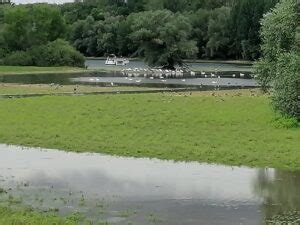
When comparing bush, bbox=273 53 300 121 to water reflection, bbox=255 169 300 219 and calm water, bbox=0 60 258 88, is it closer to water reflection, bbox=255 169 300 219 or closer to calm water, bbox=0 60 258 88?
water reflection, bbox=255 169 300 219

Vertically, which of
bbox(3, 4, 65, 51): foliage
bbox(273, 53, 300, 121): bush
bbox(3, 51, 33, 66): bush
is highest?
bbox(3, 4, 65, 51): foliage

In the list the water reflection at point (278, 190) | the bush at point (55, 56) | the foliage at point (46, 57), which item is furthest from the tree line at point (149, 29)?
the water reflection at point (278, 190)

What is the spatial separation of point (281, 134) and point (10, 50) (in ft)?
302

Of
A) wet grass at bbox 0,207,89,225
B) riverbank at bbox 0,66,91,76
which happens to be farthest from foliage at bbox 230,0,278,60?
wet grass at bbox 0,207,89,225

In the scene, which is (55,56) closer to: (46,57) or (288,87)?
(46,57)

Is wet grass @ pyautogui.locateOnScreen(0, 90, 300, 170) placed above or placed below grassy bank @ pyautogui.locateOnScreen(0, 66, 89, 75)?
above

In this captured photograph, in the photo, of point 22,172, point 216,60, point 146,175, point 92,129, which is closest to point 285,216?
point 146,175

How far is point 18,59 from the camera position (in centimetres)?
11150

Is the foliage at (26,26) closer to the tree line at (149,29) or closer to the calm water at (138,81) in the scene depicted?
the tree line at (149,29)

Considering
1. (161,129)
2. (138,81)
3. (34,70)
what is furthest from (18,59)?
(161,129)

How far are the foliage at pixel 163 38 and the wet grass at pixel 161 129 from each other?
207 feet

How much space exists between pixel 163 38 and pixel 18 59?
83.1ft

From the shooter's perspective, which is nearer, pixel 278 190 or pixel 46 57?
pixel 278 190

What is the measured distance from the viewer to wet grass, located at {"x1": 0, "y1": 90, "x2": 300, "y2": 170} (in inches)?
1035
